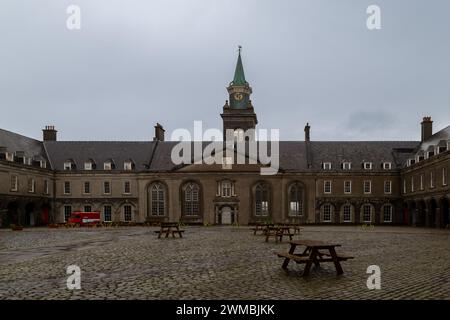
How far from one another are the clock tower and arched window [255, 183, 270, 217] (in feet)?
40.9

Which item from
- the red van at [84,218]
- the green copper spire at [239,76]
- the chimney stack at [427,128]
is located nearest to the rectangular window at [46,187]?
the red van at [84,218]

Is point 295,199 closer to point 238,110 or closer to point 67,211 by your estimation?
point 238,110

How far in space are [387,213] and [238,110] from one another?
88.8 feet

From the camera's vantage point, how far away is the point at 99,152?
59125mm

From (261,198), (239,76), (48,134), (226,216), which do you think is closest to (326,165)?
(261,198)

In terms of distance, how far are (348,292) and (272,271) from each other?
3.42m

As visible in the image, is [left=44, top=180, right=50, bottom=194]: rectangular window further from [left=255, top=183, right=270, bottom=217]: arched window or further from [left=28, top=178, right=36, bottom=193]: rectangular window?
[left=255, top=183, right=270, bottom=217]: arched window

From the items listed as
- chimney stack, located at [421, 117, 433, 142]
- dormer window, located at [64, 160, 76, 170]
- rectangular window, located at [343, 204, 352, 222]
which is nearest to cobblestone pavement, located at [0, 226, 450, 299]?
rectangular window, located at [343, 204, 352, 222]

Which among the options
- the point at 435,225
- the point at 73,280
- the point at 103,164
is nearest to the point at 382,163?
the point at 435,225

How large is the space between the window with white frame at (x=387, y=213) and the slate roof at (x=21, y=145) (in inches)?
1850

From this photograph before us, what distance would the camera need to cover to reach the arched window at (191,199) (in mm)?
55188

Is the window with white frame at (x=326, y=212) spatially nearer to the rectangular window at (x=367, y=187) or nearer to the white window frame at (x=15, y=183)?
the rectangular window at (x=367, y=187)

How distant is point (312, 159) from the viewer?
57.0m

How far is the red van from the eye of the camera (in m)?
50.4
